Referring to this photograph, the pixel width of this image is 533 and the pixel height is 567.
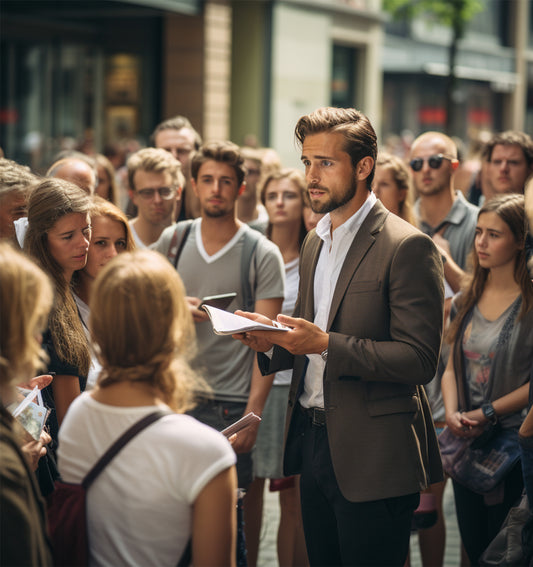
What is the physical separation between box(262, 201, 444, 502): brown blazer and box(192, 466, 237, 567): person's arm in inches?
40.8

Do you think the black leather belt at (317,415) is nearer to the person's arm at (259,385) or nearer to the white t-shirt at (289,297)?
the person's arm at (259,385)

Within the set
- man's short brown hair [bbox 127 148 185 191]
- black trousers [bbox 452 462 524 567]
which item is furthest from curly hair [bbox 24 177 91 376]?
black trousers [bbox 452 462 524 567]

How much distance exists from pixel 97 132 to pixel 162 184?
47.0ft

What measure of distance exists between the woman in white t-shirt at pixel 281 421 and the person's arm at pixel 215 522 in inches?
109

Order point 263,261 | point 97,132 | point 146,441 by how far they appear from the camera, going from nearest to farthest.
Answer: point 146,441
point 263,261
point 97,132

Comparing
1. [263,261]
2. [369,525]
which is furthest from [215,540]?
[263,261]

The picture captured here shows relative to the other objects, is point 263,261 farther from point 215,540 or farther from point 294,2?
point 294,2

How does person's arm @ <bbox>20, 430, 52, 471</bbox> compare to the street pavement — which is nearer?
person's arm @ <bbox>20, 430, 52, 471</bbox>

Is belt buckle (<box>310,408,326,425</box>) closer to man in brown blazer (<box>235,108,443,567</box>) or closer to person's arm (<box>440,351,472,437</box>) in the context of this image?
man in brown blazer (<box>235,108,443,567</box>)

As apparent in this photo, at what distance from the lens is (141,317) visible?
244 cm

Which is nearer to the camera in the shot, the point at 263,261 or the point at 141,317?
the point at 141,317

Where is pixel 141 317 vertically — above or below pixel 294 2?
below

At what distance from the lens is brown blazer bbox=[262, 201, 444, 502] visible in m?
3.36

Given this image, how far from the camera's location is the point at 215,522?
7.88 ft
